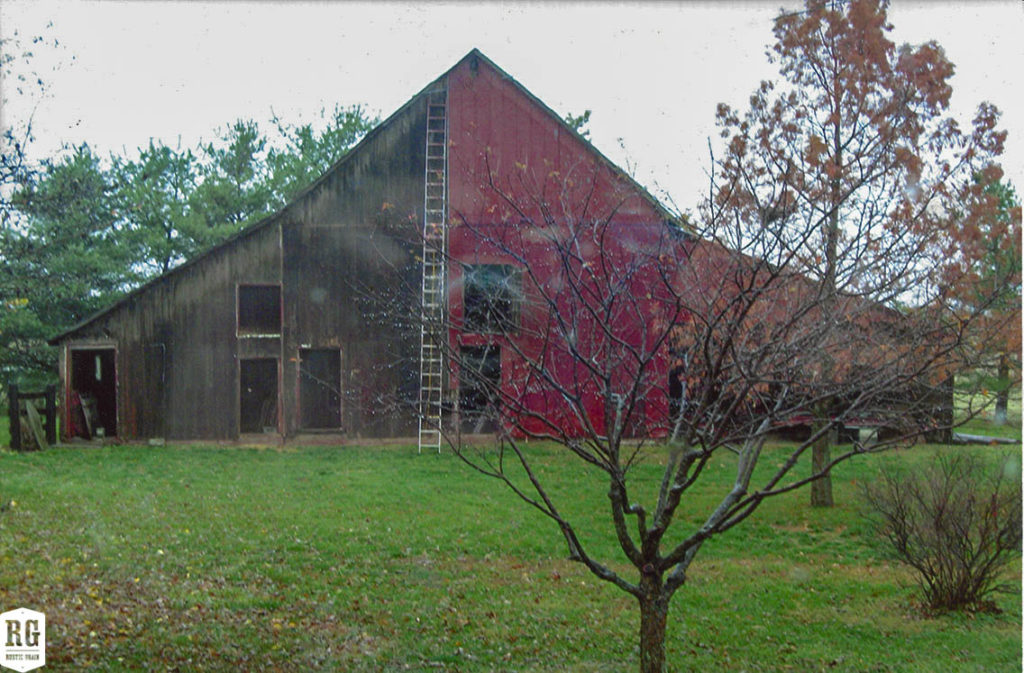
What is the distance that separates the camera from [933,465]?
500 cm

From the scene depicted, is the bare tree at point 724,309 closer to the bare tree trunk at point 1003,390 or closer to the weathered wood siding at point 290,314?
the bare tree trunk at point 1003,390

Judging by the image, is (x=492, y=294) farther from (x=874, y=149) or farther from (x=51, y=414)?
(x=51, y=414)

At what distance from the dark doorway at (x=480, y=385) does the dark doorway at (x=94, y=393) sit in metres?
3.33

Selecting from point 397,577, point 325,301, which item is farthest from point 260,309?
point 397,577

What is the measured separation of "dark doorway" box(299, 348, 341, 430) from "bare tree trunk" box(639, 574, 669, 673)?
4.05 meters

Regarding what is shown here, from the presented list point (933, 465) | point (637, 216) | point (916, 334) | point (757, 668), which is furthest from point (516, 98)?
point (757, 668)

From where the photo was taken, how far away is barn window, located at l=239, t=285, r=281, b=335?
7.16 m

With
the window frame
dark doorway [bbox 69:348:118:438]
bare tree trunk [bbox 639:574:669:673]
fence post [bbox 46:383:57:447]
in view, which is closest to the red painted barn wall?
bare tree trunk [bbox 639:574:669:673]

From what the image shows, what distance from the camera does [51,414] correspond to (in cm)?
824

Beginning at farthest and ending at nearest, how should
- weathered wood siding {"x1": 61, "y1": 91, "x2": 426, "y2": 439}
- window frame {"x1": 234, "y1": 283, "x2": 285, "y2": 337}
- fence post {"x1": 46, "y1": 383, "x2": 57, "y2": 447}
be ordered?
fence post {"x1": 46, "y1": 383, "x2": 57, "y2": 447}
window frame {"x1": 234, "y1": 283, "x2": 285, "y2": 337}
weathered wood siding {"x1": 61, "y1": 91, "x2": 426, "y2": 439}

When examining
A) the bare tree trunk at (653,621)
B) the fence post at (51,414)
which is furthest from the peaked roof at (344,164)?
the bare tree trunk at (653,621)

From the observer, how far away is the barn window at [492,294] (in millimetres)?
4594

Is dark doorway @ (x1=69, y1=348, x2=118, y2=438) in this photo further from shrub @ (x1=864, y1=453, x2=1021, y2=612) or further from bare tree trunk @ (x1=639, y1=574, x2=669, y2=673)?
shrub @ (x1=864, y1=453, x2=1021, y2=612)

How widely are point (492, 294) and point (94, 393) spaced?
4.58m
